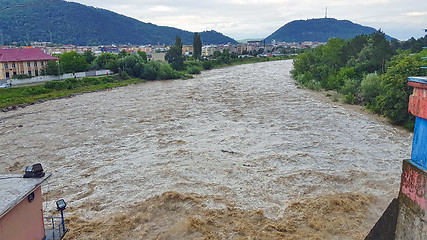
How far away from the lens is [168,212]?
876cm

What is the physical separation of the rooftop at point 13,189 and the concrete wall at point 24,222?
137 mm

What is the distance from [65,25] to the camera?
5965 inches

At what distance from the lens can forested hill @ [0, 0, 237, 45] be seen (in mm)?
134750

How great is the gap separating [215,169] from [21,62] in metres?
34.9

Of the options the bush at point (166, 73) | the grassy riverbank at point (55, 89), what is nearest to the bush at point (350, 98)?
the grassy riverbank at point (55, 89)

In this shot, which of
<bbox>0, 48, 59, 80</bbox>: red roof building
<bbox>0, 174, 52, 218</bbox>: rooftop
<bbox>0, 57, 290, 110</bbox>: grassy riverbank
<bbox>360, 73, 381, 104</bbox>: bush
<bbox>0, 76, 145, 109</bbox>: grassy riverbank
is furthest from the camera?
<bbox>0, 48, 59, 80</bbox>: red roof building

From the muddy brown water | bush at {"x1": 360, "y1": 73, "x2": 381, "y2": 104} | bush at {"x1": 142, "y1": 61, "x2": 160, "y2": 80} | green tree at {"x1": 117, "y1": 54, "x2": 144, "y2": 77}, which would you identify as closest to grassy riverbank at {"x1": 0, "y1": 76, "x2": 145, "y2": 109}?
green tree at {"x1": 117, "y1": 54, "x2": 144, "y2": 77}

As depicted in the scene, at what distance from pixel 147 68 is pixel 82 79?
1056 centimetres

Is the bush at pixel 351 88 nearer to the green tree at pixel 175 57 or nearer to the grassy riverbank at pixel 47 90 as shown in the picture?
the grassy riverbank at pixel 47 90

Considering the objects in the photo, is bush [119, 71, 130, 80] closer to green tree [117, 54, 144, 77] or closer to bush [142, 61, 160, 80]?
green tree [117, 54, 144, 77]

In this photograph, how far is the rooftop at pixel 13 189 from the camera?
378 cm

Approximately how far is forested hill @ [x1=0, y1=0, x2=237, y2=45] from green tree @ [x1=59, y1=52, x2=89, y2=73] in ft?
303

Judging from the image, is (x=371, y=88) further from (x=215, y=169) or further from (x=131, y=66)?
(x=131, y=66)

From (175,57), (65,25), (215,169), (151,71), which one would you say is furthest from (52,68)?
(65,25)
